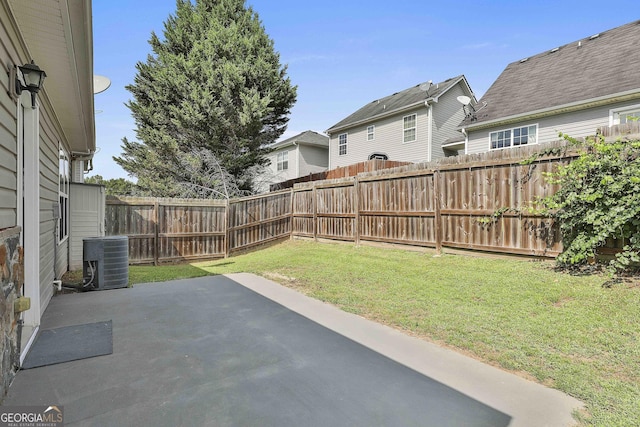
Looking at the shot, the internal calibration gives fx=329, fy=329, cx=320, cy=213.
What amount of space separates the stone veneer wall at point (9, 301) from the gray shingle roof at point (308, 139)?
19.0 meters

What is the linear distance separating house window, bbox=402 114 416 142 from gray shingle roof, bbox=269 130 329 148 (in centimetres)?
703

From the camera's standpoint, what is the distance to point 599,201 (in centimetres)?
470

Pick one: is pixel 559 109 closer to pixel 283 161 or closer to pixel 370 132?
pixel 370 132

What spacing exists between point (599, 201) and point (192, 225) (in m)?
9.20

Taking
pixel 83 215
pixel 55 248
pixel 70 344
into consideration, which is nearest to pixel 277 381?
pixel 70 344

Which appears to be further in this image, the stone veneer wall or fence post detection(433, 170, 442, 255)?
fence post detection(433, 170, 442, 255)

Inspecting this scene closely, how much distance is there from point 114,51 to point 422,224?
10418 mm

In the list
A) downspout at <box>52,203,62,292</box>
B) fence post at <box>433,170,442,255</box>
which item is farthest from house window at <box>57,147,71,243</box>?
fence post at <box>433,170,442,255</box>

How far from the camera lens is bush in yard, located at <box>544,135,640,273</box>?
439 centimetres

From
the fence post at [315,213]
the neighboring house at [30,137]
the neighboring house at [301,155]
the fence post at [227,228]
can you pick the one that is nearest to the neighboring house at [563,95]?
the fence post at [315,213]

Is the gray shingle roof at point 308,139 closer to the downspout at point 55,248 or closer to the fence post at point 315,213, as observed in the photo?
the fence post at point 315,213

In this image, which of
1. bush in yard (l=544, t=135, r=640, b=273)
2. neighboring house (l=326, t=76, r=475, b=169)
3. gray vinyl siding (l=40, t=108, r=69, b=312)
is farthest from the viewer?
neighboring house (l=326, t=76, r=475, b=169)

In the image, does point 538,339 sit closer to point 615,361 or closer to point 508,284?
point 615,361

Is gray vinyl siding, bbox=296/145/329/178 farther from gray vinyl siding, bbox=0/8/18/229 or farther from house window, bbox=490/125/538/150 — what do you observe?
gray vinyl siding, bbox=0/8/18/229
